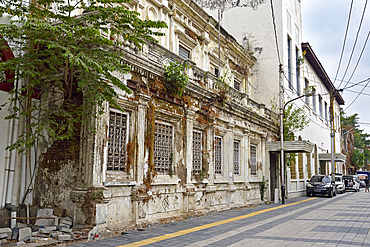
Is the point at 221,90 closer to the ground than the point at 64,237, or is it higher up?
higher up

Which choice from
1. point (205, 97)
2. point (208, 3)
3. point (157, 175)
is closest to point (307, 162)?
point (208, 3)

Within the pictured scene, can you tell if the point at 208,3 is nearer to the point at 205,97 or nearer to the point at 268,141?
the point at 268,141

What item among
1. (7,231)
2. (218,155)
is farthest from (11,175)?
(218,155)

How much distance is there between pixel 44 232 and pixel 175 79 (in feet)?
19.8

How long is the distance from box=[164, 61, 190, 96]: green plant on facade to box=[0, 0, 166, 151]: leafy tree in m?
2.24

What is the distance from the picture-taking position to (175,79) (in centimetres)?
1095

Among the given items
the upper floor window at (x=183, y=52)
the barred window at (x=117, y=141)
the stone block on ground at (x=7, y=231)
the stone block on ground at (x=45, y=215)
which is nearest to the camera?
the stone block on ground at (x=7, y=231)

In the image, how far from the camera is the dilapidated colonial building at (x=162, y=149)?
8188 millimetres

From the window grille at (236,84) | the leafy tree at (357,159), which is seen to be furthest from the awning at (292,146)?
the leafy tree at (357,159)

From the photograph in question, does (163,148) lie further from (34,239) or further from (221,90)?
(34,239)

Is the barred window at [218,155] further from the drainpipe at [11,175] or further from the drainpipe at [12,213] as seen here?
the drainpipe at [12,213]

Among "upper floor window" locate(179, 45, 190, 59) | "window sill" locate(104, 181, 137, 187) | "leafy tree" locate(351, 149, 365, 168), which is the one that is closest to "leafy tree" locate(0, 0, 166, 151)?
"window sill" locate(104, 181, 137, 187)

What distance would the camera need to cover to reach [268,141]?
20109 mm

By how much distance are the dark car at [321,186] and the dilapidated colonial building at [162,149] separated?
28.7 ft
